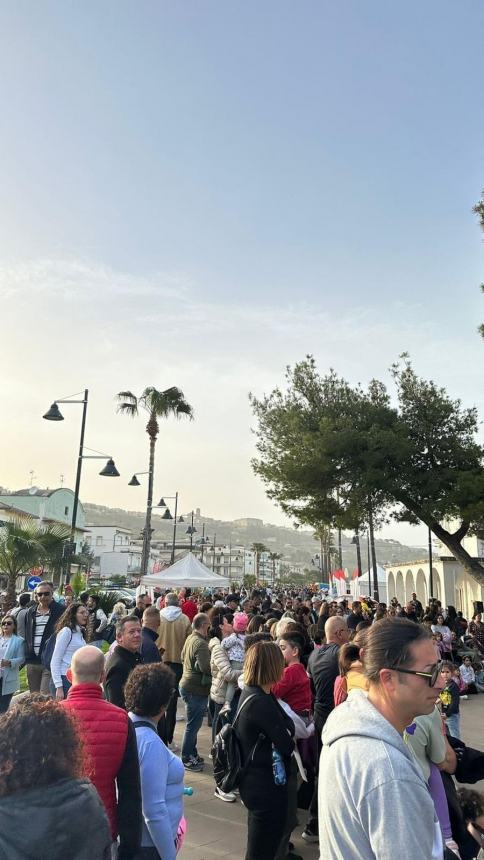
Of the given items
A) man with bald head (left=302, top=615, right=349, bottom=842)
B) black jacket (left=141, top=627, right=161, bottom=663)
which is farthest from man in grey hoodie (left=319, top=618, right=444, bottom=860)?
black jacket (left=141, top=627, right=161, bottom=663)

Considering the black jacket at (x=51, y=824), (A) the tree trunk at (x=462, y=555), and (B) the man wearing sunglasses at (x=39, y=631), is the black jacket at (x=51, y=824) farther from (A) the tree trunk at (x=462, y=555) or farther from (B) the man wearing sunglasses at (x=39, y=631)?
(A) the tree trunk at (x=462, y=555)

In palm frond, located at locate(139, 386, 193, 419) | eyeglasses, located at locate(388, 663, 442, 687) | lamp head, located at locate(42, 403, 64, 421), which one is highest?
palm frond, located at locate(139, 386, 193, 419)

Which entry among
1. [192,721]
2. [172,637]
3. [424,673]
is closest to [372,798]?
[424,673]

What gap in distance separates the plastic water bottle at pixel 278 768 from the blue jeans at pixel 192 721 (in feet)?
11.7

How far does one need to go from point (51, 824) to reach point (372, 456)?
15378 millimetres

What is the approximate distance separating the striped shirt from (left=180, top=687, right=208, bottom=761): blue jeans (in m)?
2.11

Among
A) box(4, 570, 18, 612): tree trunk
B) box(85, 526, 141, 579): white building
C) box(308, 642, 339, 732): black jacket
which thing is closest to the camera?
box(308, 642, 339, 732): black jacket

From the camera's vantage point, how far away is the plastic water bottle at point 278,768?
3.68 metres

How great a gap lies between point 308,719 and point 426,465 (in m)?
13.1

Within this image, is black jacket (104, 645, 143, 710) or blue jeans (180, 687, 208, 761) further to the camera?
blue jeans (180, 687, 208, 761)

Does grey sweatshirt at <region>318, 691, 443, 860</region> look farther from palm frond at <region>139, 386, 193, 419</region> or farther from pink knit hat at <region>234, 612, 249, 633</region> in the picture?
palm frond at <region>139, 386, 193, 419</region>

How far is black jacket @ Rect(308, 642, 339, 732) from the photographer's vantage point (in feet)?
17.3

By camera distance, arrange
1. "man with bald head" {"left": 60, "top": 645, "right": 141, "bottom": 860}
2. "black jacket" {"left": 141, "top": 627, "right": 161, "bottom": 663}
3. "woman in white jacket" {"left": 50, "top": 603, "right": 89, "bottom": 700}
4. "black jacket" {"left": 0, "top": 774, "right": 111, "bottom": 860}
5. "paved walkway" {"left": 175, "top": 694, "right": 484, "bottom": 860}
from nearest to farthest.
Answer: "black jacket" {"left": 0, "top": 774, "right": 111, "bottom": 860} → "man with bald head" {"left": 60, "top": 645, "right": 141, "bottom": 860} → "paved walkway" {"left": 175, "top": 694, "right": 484, "bottom": 860} → "woman in white jacket" {"left": 50, "top": 603, "right": 89, "bottom": 700} → "black jacket" {"left": 141, "top": 627, "right": 161, "bottom": 663}

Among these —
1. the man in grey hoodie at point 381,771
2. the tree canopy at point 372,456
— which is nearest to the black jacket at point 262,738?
the man in grey hoodie at point 381,771
